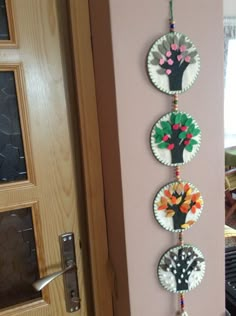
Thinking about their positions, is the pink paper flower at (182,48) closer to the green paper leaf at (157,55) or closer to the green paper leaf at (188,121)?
the green paper leaf at (157,55)

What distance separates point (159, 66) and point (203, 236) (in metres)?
0.49

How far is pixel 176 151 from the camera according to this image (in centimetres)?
82

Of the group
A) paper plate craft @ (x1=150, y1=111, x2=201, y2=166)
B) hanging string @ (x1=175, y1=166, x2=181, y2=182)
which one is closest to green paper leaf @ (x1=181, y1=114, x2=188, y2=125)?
paper plate craft @ (x1=150, y1=111, x2=201, y2=166)

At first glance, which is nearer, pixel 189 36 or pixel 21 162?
pixel 189 36

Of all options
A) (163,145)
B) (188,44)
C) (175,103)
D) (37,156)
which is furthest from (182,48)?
(37,156)

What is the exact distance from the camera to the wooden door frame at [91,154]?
0.87m

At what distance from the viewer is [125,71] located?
0.77 metres

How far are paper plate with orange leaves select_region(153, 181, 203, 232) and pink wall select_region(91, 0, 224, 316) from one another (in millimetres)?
20

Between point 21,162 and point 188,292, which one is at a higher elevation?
point 21,162

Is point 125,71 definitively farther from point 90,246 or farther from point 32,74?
point 90,246

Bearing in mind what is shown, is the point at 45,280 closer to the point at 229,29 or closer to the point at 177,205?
the point at 177,205

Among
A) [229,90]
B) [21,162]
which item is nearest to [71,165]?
[21,162]

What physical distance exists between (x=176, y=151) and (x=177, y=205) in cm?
15

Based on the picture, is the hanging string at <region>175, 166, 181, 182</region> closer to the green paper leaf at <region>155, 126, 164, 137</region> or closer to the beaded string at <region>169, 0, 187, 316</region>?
the beaded string at <region>169, 0, 187, 316</region>
